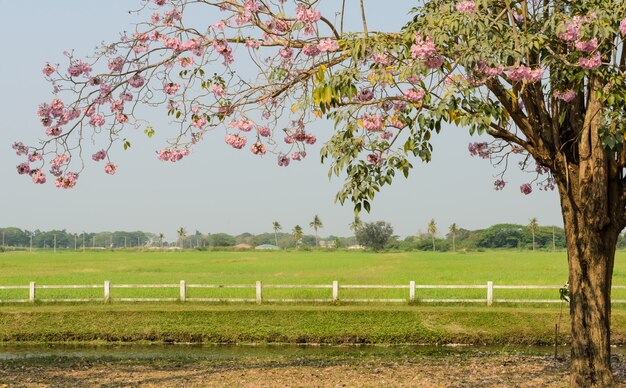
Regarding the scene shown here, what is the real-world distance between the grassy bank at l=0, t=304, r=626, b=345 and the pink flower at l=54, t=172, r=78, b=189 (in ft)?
40.8

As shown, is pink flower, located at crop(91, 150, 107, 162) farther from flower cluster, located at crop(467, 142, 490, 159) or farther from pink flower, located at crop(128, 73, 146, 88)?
flower cluster, located at crop(467, 142, 490, 159)

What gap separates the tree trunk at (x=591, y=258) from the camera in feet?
42.9

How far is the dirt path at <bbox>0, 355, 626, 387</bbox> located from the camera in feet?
50.4

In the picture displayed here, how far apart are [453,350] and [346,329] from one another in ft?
11.9

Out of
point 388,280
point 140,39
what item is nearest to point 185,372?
point 140,39

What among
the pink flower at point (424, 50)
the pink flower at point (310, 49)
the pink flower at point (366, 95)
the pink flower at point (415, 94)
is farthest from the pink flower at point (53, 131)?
the pink flower at point (424, 50)

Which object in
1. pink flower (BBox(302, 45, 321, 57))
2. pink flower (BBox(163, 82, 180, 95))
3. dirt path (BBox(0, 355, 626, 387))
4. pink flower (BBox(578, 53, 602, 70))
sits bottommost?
dirt path (BBox(0, 355, 626, 387))

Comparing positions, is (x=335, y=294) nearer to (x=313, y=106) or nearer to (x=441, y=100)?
(x=313, y=106)

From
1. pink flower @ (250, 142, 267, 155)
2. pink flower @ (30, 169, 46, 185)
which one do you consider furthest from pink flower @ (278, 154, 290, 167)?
pink flower @ (30, 169, 46, 185)

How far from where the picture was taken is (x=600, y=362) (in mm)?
13461

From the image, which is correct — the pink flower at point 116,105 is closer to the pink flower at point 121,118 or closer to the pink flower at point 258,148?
the pink flower at point 121,118

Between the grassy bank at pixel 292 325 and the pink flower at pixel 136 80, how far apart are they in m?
12.7

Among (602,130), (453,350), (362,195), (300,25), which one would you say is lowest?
(453,350)

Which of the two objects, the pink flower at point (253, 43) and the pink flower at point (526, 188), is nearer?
the pink flower at point (253, 43)
